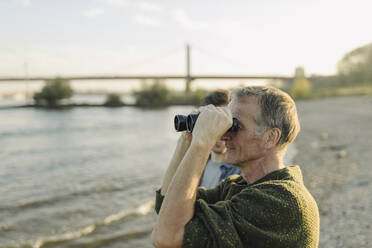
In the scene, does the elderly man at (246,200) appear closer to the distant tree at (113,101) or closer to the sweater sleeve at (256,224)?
the sweater sleeve at (256,224)

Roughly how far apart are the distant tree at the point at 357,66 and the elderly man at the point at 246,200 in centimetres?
3245

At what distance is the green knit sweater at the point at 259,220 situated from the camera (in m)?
0.94

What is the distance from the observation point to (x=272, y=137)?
110 cm

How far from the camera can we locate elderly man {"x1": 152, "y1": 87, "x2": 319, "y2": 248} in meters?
0.94

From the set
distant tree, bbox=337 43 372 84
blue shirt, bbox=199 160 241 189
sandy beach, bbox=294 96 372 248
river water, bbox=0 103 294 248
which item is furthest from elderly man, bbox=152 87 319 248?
distant tree, bbox=337 43 372 84

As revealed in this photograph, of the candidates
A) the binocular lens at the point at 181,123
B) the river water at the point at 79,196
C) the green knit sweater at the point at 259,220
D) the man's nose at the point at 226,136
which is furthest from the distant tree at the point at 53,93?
the green knit sweater at the point at 259,220

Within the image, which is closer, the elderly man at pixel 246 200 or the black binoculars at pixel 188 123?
the elderly man at pixel 246 200

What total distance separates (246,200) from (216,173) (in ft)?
3.73

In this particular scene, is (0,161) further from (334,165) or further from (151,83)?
(151,83)

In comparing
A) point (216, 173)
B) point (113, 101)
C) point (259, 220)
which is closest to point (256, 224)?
point (259, 220)

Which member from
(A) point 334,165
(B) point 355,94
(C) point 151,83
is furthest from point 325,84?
(A) point 334,165

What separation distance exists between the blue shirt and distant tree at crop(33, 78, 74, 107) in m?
36.3

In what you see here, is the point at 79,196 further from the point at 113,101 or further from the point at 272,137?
the point at 113,101

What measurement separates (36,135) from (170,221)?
15520 millimetres
